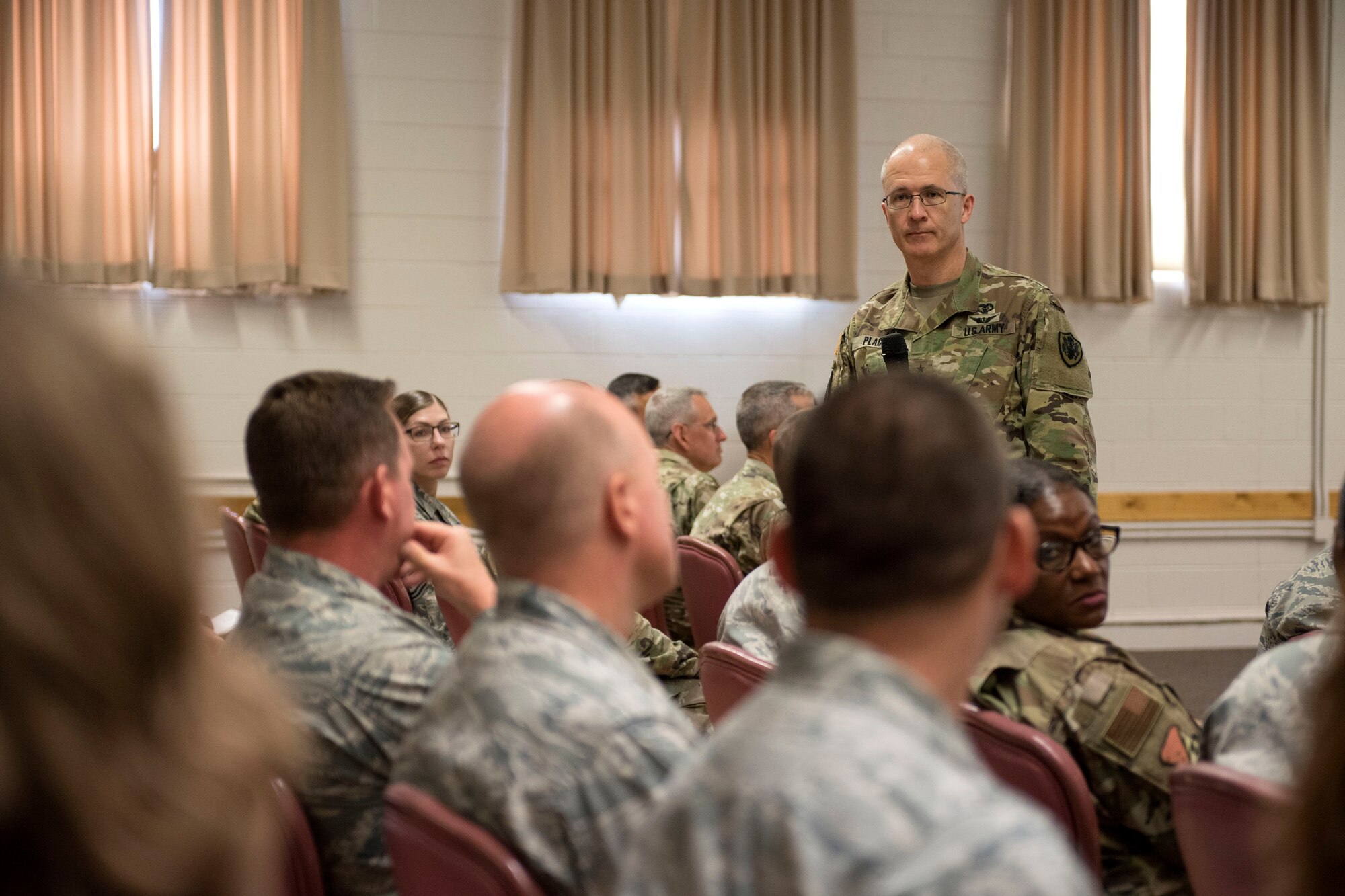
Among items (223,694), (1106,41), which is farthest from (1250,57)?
(223,694)

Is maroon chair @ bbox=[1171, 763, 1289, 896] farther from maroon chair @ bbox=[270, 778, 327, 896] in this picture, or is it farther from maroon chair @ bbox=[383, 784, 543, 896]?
maroon chair @ bbox=[270, 778, 327, 896]

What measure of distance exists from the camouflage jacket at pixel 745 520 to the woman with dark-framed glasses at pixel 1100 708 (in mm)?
1649

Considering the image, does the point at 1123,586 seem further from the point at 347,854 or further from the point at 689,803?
the point at 689,803

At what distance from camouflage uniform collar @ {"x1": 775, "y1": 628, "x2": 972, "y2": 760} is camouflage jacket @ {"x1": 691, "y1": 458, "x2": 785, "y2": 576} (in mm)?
2440

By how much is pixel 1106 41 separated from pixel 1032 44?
374 millimetres

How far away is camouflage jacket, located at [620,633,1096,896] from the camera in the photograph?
68cm

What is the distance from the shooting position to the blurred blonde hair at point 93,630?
53 cm

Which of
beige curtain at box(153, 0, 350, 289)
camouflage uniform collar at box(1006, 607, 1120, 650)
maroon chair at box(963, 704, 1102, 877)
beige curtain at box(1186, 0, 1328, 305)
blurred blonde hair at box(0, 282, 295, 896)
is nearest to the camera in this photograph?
blurred blonde hair at box(0, 282, 295, 896)

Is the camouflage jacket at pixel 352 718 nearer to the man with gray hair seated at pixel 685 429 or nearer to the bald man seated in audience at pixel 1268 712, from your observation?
the bald man seated in audience at pixel 1268 712

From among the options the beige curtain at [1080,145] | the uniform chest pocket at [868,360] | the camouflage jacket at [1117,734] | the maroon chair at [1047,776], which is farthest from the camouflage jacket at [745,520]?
the beige curtain at [1080,145]

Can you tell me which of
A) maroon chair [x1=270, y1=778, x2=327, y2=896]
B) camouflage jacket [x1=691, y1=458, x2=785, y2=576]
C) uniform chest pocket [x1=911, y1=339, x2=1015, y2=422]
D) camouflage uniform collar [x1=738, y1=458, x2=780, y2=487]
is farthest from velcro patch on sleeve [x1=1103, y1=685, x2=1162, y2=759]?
camouflage uniform collar [x1=738, y1=458, x2=780, y2=487]

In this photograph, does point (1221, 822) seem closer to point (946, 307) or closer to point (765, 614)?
point (765, 614)

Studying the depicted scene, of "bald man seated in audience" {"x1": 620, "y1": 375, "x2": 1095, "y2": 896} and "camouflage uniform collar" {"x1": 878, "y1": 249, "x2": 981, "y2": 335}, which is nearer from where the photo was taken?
"bald man seated in audience" {"x1": 620, "y1": 375, "x2": 1095, "y2": 896}

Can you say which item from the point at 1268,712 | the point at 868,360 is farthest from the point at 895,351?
the point at 1268,712
